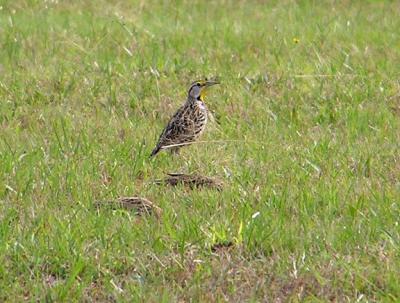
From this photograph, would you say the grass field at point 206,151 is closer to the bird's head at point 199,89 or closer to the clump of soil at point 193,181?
the clump of soil at point 193,181

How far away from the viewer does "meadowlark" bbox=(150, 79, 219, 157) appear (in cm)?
937

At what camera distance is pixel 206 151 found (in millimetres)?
9422

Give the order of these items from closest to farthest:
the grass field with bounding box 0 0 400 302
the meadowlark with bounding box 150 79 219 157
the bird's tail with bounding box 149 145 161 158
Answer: the grass field with bounding box 0 0 400 302
the bird's tail with bounding box 149 145 161 158
the meadowlark with bounding box 150 79 219 157

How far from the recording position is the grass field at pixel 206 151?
6879 mm

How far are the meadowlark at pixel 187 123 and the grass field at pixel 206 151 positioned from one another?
10 cm

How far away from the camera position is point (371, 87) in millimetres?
10867

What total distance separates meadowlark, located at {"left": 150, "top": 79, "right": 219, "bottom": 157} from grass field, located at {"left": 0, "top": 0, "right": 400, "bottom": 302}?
0.34ft

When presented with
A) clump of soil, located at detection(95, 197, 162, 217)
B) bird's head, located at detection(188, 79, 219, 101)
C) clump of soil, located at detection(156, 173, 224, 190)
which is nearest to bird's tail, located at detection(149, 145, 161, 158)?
clump of soil, located at detection(156, 173, 224, 190)

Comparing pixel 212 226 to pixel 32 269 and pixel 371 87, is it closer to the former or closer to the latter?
pixel 32 269

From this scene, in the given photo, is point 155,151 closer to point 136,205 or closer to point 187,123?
point 187,123

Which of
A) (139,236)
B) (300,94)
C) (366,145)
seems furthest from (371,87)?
(139,236)

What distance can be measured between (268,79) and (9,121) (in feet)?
8.08

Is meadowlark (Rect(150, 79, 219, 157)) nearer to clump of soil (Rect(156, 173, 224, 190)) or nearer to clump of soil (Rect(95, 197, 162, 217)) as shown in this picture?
clump of soil (Rect(156, 173, 224, 190))

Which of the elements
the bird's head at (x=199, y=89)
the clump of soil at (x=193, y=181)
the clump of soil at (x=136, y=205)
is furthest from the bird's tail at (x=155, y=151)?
the clump of soil at (x=136, y=205)
